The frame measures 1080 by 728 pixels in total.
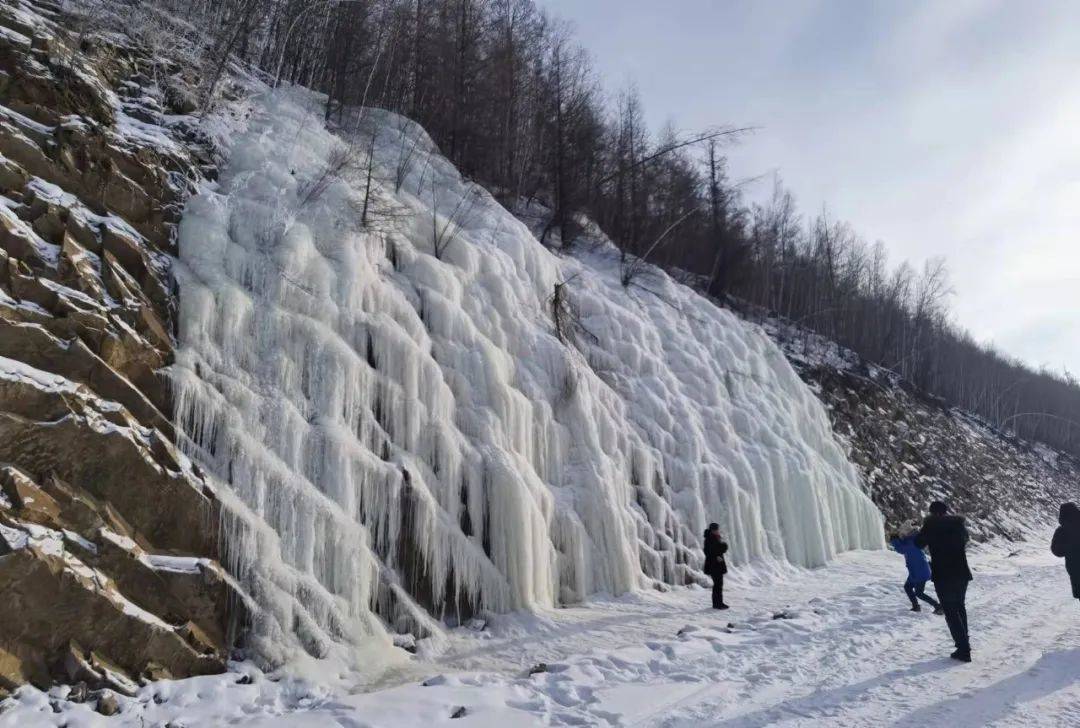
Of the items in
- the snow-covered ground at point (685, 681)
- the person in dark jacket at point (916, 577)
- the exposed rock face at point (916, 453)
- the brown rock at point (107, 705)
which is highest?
the exposed rock face at point (916, 453)

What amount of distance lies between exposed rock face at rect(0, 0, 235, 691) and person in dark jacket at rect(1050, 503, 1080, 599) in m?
7.66

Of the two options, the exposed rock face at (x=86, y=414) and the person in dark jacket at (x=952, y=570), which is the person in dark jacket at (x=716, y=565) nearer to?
the person in dark jacket at (x=952, y=570)

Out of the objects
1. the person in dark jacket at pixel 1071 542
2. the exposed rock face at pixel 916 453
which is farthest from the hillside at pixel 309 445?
the exposed rock face at pixel 916 453

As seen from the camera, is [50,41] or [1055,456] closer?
[50,41]

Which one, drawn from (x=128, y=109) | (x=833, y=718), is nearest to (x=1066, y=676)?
(x=833, y=718)

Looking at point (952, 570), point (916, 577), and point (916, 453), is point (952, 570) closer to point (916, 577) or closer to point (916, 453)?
point (916, 577)

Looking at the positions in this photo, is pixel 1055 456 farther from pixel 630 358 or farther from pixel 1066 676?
pixel 1066 676

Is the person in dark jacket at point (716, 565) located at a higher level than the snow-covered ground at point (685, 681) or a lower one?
higher

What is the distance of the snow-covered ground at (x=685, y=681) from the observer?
14.2 ft

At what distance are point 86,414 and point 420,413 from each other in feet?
10.3

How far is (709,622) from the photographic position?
7719 millimetres

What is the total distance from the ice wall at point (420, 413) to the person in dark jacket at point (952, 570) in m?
3.87

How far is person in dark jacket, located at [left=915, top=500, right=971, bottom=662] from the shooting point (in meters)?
5.61

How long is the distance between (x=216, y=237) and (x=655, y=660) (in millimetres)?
5772
